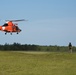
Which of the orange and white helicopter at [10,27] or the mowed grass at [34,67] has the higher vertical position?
the orange and white helicopter at [10,27]

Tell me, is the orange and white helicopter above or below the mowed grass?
above

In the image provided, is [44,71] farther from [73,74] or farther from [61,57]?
[61,57]

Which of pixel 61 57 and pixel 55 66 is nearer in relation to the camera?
pixel 55 66

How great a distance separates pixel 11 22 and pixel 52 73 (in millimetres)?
28567

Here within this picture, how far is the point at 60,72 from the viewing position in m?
30.8

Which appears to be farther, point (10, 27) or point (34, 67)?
point (10, 27)

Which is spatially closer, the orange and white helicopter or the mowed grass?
the mowed grass

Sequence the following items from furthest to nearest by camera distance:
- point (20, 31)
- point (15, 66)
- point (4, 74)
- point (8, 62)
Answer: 1. point (20, 31)
2. point (8, 62)
3. point (15, 66)
4. point (4, 74)

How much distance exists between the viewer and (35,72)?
30453 mm

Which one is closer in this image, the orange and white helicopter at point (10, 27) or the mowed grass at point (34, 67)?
the mowed grass at point (34, 67)

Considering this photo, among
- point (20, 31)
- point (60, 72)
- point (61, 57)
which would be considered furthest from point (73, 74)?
point (20, 31)

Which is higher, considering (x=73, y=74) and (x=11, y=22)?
(x=11, y=22)

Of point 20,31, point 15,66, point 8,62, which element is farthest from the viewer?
point 20,31

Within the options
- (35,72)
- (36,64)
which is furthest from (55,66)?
(35,72)
